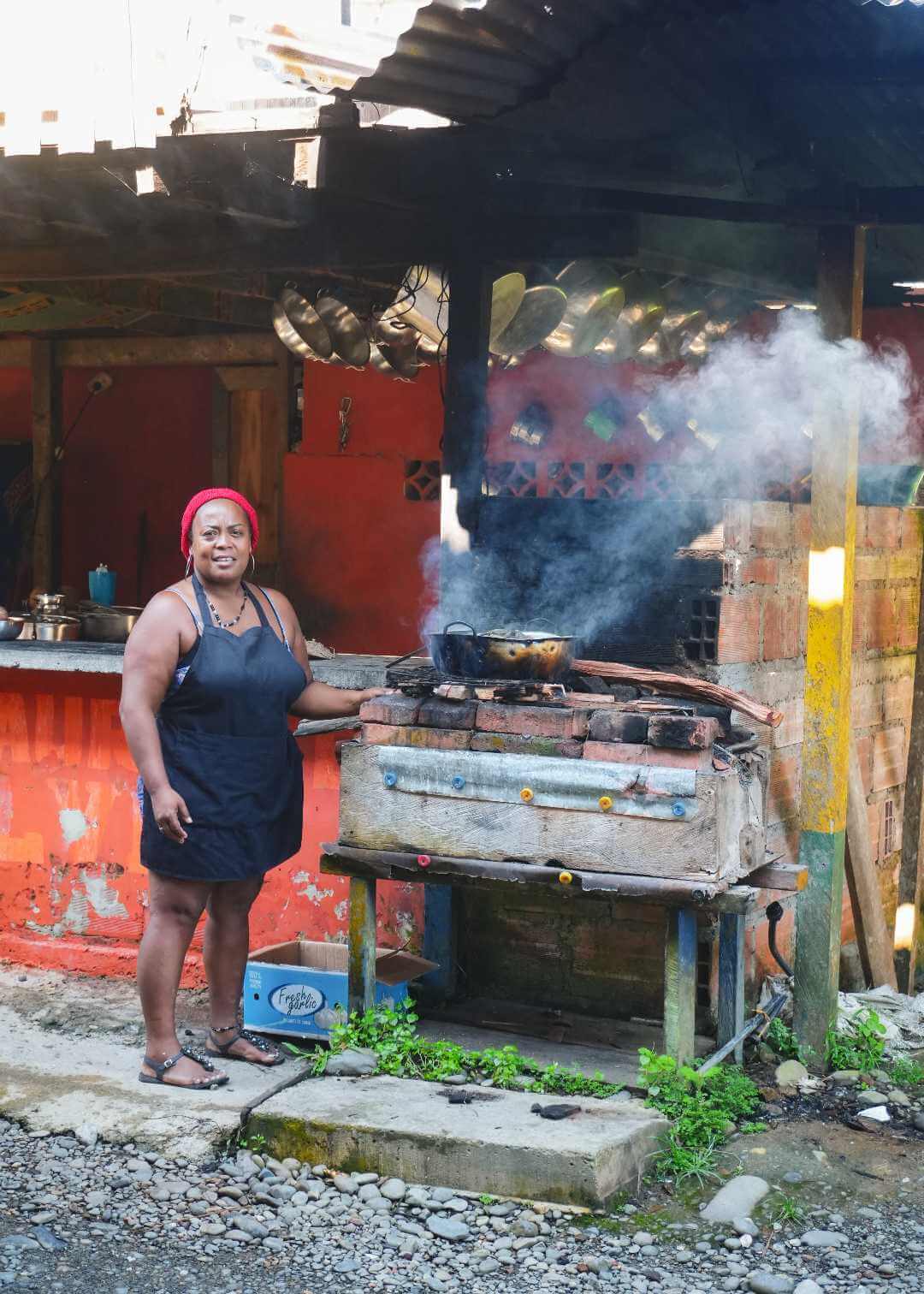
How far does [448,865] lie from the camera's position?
17.2 feet

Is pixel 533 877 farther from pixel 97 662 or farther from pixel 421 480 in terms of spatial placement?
pixel 421 480

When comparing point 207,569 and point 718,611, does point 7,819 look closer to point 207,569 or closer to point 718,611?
point 207,569

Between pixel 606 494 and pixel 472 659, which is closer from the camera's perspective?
pixel 472 659

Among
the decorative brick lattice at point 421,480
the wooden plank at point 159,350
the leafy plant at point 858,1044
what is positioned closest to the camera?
the leafy plant at point 858,1044

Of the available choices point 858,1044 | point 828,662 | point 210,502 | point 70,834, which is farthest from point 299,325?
point 858,1044

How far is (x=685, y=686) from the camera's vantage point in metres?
5.49

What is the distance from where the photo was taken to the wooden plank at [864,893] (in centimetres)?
660

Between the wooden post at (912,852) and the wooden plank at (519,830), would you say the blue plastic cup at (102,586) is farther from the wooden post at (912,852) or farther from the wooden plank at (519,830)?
the wooden post at (912,852)

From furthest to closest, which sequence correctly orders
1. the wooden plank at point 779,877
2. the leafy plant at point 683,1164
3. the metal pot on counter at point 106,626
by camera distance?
the metal pot on counter at point 106,626 → the wooden plank at point 779,877 → the leafy plant at point 683,1164

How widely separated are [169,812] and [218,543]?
93 cm

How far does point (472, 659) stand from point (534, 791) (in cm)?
63

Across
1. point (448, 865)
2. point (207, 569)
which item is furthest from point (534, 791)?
A: point (207, 569)

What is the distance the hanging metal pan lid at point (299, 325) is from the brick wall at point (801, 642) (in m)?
3.06

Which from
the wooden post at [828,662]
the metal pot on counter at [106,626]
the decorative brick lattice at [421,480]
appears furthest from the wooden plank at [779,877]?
the decorative brick lattice at [421,480]
